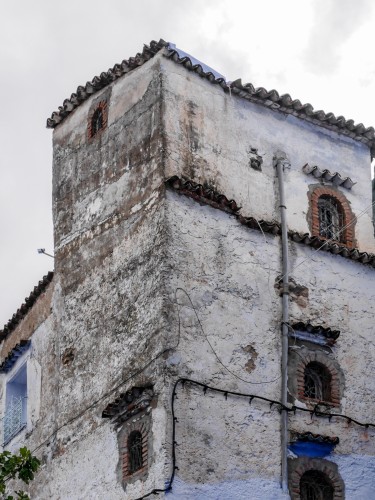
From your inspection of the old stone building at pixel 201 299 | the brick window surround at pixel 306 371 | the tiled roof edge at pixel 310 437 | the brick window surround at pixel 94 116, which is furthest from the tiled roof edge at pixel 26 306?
the tiled roof edge at pixel 310 437

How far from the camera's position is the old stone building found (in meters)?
19.3

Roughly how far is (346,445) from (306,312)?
2.63 metres

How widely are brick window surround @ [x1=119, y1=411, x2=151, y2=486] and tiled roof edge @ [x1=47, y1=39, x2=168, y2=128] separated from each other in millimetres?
7380

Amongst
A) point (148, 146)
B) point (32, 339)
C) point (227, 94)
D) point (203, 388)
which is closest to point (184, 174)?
point (148, 146)

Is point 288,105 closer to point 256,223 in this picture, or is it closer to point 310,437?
point 256,223

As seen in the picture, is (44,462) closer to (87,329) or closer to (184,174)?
(87,329)

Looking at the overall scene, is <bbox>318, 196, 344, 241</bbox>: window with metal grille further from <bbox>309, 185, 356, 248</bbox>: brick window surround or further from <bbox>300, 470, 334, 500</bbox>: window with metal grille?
<bbox>300, 470, 334, 500</bbox>: window with metal grille

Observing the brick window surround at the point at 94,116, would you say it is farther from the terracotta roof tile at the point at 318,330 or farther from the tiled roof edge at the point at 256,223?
Answer: the terracotta roof tile at the point at 318,330

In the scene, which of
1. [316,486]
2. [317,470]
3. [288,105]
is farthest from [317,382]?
[288,105]

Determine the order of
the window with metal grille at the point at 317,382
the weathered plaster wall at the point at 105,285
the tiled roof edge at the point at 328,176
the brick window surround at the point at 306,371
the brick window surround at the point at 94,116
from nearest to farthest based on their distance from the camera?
the weathered plaster wall at the point at 105,285, the brick window surround at the point at 306,371, the window with metal grille at the point at 317,382, the tiled roof edge at the point at 328,176, the brick window surround at the point at 94,116

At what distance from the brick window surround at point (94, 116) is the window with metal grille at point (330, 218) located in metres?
4.78

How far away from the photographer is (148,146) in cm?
2147

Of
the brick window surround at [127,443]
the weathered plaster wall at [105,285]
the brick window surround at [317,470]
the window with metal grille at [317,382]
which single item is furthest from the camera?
the window with metal grille at [317,382]

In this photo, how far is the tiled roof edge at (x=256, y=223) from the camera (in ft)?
67.9
